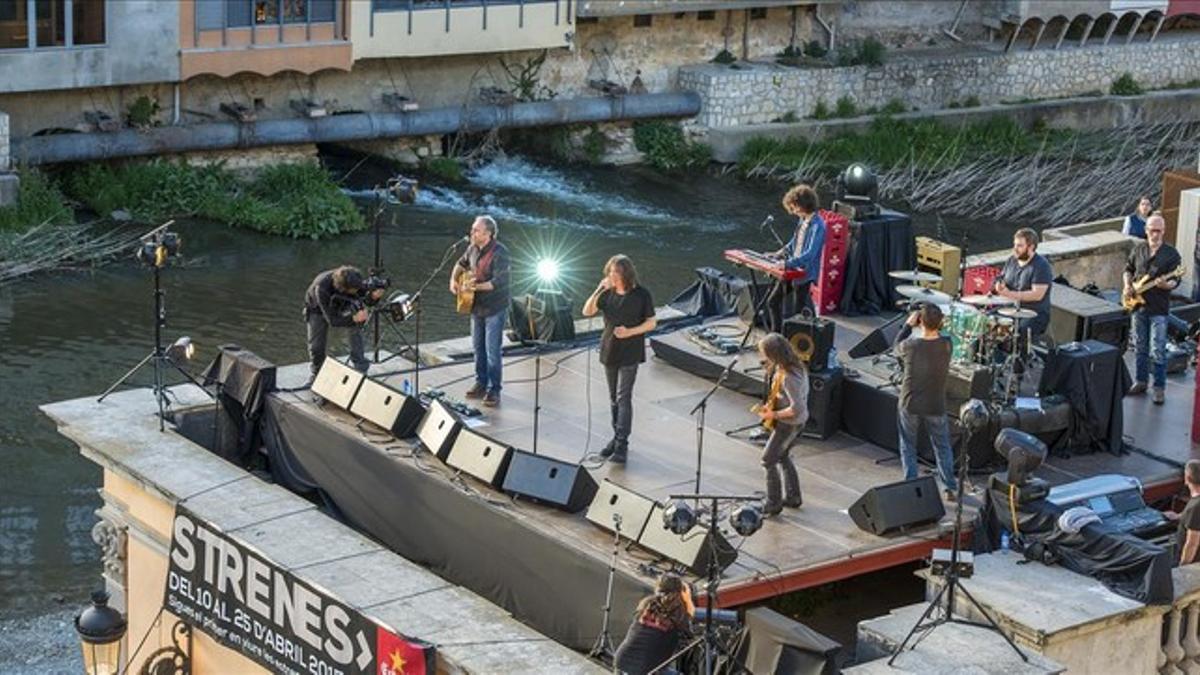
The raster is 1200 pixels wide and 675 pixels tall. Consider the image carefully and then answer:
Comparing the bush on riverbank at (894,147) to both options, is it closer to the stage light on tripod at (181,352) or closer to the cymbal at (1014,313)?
the cymbal at (1014,313)

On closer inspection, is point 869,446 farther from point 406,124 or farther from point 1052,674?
point 406,124

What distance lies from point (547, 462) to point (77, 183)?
2038cm

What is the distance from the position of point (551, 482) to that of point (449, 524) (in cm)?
85

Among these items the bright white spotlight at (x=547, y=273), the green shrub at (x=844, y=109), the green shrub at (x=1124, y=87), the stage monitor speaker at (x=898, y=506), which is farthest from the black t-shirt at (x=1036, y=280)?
the green shrub at (x=1124, y=87)

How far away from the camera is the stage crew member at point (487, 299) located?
18844mm

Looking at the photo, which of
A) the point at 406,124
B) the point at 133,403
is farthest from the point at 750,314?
the point at 406,124

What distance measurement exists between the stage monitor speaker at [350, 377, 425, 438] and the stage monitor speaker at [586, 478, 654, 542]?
1.94m

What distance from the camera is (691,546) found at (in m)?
15.4

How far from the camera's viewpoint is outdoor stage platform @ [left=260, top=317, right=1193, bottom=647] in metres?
15.9

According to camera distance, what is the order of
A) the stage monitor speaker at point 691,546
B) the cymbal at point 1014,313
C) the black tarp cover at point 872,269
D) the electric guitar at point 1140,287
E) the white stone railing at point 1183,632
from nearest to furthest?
1. the white stone railing at point 1183,632
2. the stage monitor speaker at point 691,546
3. the cymbal at point 1014,313
4. the electric guitar at point 1140,287
5. the black tarp cover at point 872,269

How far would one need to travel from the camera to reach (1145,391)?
1973cm

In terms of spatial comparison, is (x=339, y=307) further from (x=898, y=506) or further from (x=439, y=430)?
(x=898, y=506)

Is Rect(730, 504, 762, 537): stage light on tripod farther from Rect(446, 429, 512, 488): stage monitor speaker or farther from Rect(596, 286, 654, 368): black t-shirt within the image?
Rect(596, 286, 654, 368): black t-shirt

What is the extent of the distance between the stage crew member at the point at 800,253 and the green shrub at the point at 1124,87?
88.6 feet
